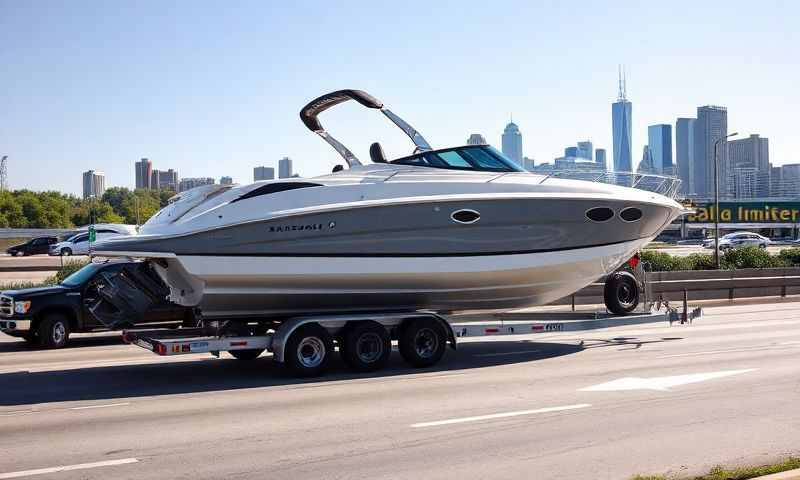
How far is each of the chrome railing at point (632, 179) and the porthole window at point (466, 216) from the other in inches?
64.4

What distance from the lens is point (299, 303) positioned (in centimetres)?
1331

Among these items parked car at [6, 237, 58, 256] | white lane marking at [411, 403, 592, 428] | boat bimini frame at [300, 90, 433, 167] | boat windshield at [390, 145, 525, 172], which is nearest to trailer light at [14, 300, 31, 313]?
boat bimini frame at [300, 90, 433, 167]

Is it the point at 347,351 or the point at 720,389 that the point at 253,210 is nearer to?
the point at 347,351

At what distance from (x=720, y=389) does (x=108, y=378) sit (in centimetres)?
880

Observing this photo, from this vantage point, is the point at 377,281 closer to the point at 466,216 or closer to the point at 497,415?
the point at 466,216

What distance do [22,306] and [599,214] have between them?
11.2m

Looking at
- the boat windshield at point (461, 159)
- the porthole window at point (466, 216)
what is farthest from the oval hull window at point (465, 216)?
the boat windshield at point (461, 159)

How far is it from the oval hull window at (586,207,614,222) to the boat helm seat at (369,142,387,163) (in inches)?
147

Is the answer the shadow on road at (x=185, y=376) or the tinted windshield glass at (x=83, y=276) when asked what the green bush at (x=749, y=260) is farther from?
the tinted windshield glass at (x=83, y=276)

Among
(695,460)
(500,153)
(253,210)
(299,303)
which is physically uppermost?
(500,153)

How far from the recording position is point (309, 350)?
12836mm

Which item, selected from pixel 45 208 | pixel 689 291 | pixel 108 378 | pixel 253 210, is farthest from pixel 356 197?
pixel 45 208

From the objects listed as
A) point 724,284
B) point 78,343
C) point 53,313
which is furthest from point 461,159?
point 724,284

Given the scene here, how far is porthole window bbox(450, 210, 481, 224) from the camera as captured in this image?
1385 cm
